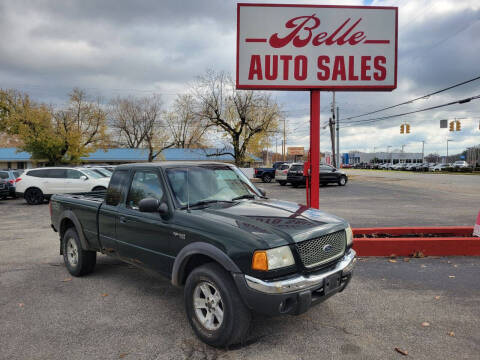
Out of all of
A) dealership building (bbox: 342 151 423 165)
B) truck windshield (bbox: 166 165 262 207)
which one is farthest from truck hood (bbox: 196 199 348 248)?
dealership building (bbox: 342 151 423 165)

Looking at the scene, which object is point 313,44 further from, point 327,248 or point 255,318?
point 255,318

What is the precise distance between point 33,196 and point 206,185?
14.1 metres

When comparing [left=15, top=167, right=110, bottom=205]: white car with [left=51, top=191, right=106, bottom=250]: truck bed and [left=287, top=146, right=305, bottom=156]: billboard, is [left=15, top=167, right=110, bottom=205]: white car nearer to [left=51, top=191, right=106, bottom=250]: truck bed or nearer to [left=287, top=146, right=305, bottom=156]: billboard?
[left=51, top=191, right=106, bottom=250]: truck bed

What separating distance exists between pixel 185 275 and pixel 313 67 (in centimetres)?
579

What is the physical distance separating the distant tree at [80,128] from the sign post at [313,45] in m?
35.9

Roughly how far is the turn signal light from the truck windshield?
1138 mm

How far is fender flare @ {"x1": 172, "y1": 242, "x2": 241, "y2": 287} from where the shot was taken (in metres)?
2.96

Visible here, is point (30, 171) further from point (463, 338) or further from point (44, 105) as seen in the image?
point (44, 105)

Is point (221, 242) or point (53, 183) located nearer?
point (221, 242)

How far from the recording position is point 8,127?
3725 cm

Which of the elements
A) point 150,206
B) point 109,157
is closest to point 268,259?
point 150,206

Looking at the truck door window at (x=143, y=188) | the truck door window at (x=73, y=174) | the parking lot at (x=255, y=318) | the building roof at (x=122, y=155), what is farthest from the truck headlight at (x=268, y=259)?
the building roof at (x=122, y=155)

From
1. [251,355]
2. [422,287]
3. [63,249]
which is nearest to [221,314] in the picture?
[251,355]

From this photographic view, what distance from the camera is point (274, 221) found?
3301 mm
